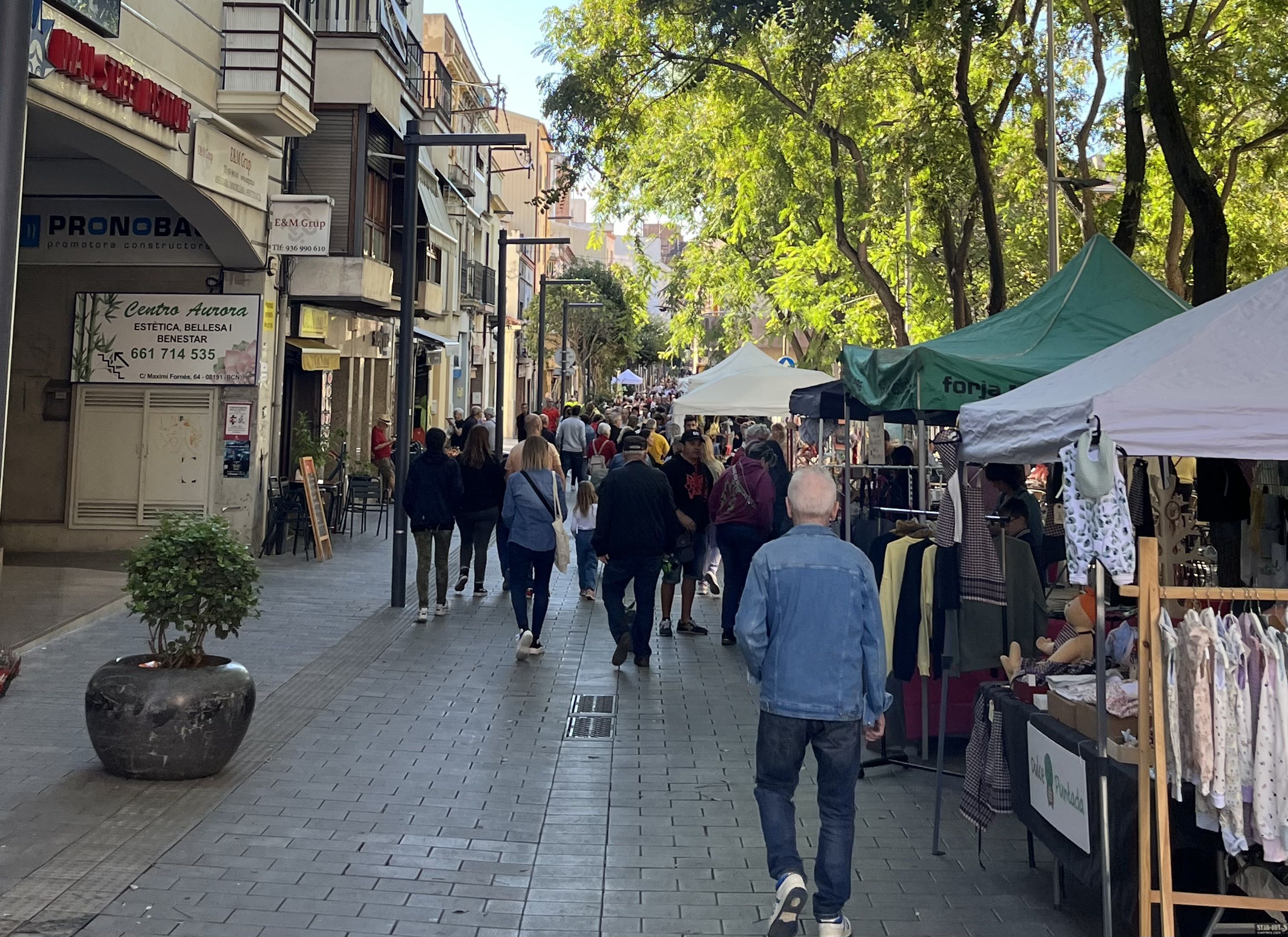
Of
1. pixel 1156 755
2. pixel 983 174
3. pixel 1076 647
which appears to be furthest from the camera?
pixel 983 174

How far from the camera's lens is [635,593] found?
34.1 ft

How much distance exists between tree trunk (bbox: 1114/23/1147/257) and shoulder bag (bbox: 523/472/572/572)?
5.38 metres

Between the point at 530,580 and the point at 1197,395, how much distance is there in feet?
23.4

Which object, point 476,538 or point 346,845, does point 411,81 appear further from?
point 346,845

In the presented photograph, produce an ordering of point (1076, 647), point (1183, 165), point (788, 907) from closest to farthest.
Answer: point (788, 907), point (1076, 647), point (1183, 165)

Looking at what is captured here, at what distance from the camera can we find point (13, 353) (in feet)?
53.6

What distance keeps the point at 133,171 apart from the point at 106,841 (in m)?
9.52

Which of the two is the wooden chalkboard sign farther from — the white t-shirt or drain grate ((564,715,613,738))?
drain grate ((564,715,613,738))

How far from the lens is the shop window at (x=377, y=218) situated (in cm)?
2145

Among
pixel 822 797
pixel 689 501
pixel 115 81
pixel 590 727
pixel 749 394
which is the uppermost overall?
pixel 115 81

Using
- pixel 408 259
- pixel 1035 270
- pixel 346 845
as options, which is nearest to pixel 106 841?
pixel 346 845

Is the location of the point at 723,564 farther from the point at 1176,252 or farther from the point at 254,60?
the point at 1176,252

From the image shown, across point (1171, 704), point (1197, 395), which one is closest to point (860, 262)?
point (1197, 395)

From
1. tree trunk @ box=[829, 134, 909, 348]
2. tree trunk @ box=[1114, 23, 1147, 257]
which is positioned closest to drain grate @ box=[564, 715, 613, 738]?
tree trunk @ box=[1114, 23, 1147, 257]
